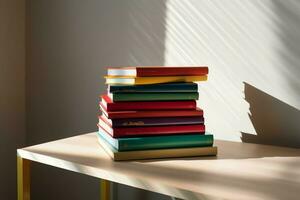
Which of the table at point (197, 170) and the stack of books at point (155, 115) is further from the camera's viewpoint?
the stack of books at point (155, 115)

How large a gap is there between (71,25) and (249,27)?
76cm

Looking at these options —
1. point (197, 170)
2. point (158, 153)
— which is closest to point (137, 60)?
point (158, 153)

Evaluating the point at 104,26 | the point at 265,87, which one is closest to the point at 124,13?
the point at 104,26

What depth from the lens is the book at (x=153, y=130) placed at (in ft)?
3.36

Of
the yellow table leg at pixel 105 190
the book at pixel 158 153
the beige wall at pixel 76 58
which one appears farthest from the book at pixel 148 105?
the yellow table leg at pixel 105 190

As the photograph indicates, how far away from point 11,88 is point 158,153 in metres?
1.00

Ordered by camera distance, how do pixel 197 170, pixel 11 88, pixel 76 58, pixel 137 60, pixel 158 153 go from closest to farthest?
pixel 197 170
pixel 158 153
pixel 137 60
pixel 76 58
pixel 11 88

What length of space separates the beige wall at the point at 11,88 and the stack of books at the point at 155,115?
33.1 inches

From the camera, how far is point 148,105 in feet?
3.46

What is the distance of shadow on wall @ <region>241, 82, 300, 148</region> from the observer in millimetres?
1164

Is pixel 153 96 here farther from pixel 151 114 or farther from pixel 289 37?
pixel 289 37

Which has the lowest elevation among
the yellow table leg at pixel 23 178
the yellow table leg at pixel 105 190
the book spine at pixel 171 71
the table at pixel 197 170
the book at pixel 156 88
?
the yellow table leg at pixel 105 190

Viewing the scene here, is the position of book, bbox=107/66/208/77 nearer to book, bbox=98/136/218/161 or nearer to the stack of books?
the stack of books

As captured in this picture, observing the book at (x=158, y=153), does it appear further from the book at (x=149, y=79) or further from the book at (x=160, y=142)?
the book at (x=149, y=79)
